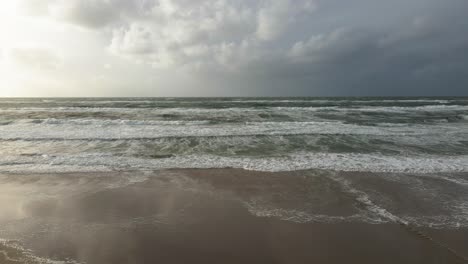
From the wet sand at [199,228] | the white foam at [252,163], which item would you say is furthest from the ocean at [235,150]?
the wet sand at [199,228]

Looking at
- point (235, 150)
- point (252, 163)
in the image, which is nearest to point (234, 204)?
point (252, 163)

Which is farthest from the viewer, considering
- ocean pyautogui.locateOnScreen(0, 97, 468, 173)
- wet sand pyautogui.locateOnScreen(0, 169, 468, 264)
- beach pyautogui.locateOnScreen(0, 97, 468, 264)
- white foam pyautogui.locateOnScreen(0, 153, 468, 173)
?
ocean pyautogui.locateOnScreen(0, 97, 468, 173)

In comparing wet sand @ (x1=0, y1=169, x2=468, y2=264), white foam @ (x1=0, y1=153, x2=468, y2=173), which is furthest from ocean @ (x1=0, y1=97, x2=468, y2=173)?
wet sand @ (x1=0, y1=169, x2=468, y2=264)

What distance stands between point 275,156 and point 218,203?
408cm

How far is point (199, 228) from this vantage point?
4.27 m

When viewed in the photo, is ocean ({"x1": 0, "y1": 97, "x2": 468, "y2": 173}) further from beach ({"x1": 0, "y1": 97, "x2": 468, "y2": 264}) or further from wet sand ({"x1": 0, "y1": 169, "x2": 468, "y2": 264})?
wet sand ({"x1": 0, "y1": 169, "x2": 468, "y2": 264})

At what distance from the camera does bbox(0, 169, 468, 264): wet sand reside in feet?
11.7

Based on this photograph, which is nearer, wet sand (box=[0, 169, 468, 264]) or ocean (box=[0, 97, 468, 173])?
wet sand (box=[0, 169, 468, 264])

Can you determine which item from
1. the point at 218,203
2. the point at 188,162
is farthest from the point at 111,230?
the point at 188,162

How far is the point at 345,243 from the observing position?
3.82m

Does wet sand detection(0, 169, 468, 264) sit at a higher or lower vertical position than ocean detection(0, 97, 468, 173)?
lower

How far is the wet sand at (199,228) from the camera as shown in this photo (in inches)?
140

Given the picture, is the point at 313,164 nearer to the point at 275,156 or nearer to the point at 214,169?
the point at 275,156

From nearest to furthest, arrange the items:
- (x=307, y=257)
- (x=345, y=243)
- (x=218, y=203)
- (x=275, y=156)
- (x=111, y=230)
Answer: (x=307, y=257) → (x=345, y=243) → (x=111, y=230) → (x=218, y=203) → (x=275, y=156)
